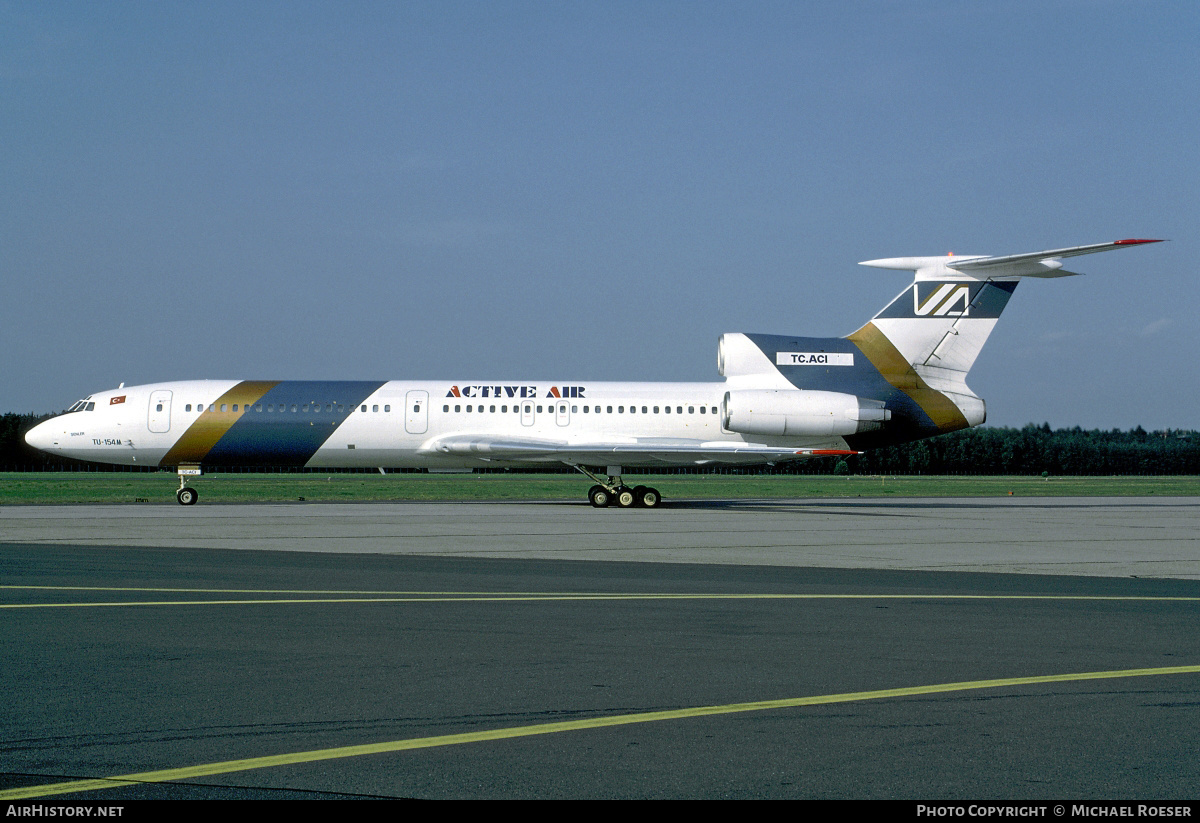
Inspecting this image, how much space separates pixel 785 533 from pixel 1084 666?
47.1ft

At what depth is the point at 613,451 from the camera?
104ft

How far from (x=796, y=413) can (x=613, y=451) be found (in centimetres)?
530

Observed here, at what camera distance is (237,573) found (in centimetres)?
1386

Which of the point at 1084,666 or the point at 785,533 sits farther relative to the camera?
the point at 785,533

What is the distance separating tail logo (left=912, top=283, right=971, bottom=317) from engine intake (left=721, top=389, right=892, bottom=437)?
344 cm

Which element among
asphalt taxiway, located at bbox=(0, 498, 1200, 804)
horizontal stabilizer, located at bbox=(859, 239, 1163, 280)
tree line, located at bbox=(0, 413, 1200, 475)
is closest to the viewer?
asphalt taxiway, located at bbox=(0, 498, 1200, 804)

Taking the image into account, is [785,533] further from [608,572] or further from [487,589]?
[487,589]

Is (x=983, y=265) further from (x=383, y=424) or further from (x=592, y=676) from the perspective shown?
(x=592, y=676)

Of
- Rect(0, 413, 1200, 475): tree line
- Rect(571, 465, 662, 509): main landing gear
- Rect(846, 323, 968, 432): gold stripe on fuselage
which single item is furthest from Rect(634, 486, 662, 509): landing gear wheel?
Rect(0, 413, 1200, 475): tree line

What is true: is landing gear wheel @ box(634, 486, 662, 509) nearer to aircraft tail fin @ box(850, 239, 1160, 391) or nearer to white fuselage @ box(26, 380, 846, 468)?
white fuselage @ box(26, 380, 846, 468)

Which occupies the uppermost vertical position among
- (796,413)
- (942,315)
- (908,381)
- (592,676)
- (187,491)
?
(942,315)

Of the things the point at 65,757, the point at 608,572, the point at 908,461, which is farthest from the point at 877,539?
the point at 908,461

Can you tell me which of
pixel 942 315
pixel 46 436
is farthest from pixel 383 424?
pixel 942 315

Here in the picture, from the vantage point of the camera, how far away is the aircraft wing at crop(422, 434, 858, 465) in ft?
102
